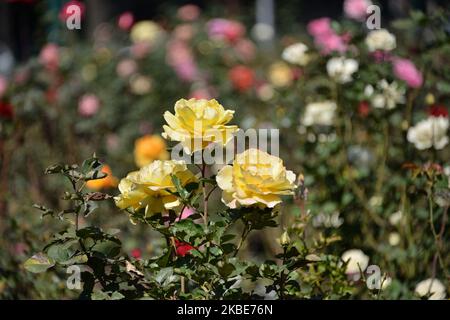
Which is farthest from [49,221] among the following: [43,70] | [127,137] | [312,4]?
[312,4]

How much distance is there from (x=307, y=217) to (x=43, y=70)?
275 cm

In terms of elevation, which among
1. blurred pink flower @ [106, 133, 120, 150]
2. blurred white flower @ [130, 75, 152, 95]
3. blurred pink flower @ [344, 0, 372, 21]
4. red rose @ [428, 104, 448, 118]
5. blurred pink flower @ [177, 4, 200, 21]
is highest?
blurred pink flower @ [344, 0, 372, 21]

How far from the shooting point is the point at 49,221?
8.00 feet

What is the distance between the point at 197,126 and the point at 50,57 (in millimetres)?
3041

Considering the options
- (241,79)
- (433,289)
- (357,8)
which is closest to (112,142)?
(241,79)

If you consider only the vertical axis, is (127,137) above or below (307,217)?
below

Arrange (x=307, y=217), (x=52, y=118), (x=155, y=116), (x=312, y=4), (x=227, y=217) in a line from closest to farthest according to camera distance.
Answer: (x=227, y=217), (x=307, y=217), (x=52, y=118), (x=155, y=116), (x=312, y=4)

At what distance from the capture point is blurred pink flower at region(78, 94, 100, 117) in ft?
12.8

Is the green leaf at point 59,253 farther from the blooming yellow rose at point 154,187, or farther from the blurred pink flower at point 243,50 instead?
the blurred pink flower at point 243,50

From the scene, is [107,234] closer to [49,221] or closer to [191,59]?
[49,221]

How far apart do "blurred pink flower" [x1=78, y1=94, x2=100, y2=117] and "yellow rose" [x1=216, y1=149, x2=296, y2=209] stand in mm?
2727

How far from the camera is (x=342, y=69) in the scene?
225 cm

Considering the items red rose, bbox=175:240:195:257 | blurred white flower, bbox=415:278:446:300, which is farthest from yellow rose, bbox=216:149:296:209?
blurred white flower, bbox=415:278:446:300

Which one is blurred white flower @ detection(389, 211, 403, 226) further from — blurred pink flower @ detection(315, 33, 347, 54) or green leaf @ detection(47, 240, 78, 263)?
green leaf @ detection(47, 240, 78, 263)
